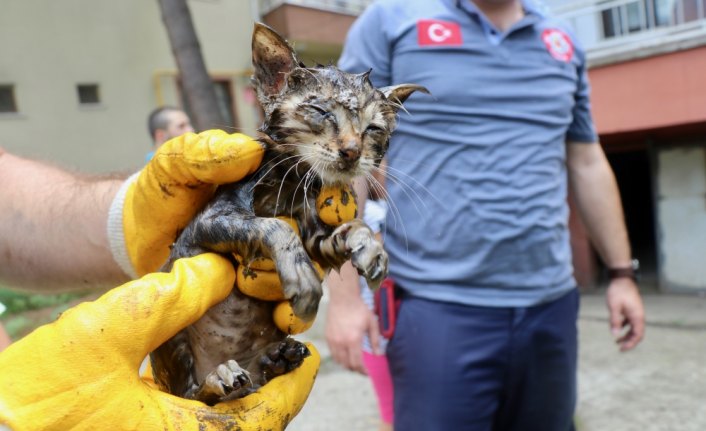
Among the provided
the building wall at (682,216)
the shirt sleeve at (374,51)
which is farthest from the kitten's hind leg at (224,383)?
the building wall at (682,216)

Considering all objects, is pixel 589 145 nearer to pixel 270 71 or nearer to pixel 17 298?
pixel 270 71

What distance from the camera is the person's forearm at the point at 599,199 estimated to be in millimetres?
3221

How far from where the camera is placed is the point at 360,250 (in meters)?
1.42

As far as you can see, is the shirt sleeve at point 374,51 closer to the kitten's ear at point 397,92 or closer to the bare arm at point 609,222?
the kitten's ear at point 397,92

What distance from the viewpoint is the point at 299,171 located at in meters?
1.63

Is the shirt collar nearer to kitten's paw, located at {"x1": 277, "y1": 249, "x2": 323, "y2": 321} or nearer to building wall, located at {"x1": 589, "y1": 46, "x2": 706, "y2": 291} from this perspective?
kitten's paw, located at {"x1": 277, "y1": 249, "x2": 323, "y2": 321}

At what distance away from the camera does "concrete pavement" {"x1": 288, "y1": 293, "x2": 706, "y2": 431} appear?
15.0 ft

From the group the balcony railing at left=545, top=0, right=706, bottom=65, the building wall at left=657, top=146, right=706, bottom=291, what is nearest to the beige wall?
the balcony railing at left=545, top=0, right=706, bottom=65

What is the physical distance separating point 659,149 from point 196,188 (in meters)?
8.11

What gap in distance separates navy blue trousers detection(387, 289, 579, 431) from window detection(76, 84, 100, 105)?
410 inches

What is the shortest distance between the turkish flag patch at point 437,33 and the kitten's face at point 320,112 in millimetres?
1118

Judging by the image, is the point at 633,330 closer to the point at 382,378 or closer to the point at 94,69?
the point at 382,378

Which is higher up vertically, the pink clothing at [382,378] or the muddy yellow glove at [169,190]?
the muddy yellow glove at [169,190]

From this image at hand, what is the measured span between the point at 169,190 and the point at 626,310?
2.60 m
